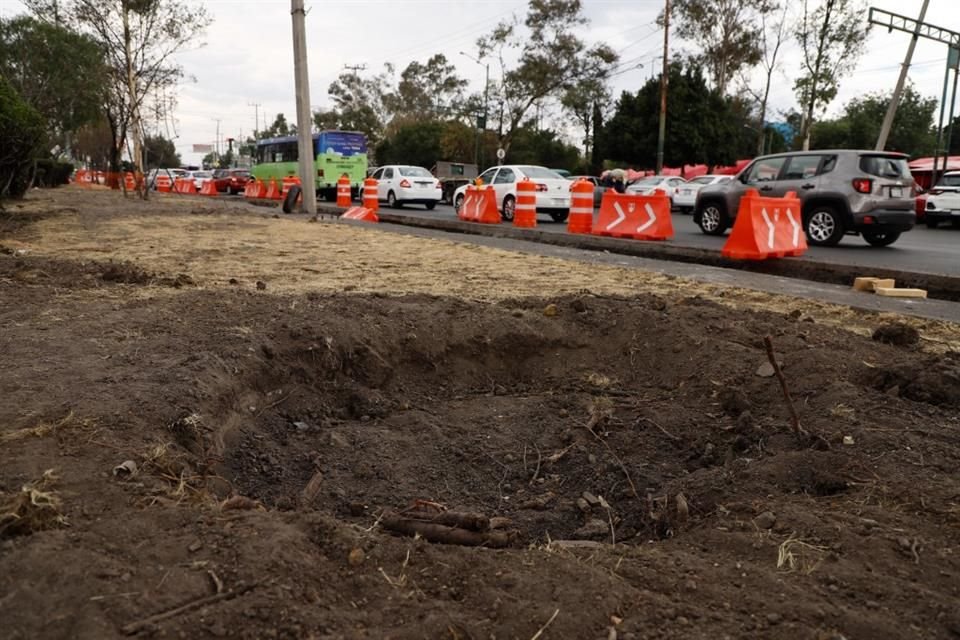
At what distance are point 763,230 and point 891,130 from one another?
60.8 m

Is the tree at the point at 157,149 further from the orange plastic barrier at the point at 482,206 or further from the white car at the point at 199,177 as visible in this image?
the orange plastic barrier at the point at 482,206

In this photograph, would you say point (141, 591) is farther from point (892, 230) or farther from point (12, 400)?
point (892, 230)

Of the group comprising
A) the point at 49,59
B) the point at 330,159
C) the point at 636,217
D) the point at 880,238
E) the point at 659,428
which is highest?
the point at 49,59

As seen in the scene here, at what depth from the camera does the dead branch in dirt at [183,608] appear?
1.67 meters

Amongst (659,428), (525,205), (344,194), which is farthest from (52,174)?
(659,428)

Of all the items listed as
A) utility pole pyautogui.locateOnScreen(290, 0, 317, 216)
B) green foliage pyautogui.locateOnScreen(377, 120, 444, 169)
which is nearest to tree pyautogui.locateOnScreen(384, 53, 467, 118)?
green foliage pyautogui.locateOnScreen(377, 120, 444, 169)

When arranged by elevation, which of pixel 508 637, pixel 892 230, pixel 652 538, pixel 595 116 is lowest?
pixel 652 538

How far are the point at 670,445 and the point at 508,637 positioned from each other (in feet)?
7.04

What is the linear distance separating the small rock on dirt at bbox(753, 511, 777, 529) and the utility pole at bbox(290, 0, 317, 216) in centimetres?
1815

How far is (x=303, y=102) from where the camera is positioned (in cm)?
1983

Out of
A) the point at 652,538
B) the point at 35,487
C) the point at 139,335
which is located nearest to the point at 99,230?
the point at 139,335

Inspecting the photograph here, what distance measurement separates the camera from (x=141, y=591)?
5.89ft

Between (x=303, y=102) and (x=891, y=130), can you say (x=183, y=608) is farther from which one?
(x=891, y=130)

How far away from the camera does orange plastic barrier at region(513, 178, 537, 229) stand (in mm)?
15375
